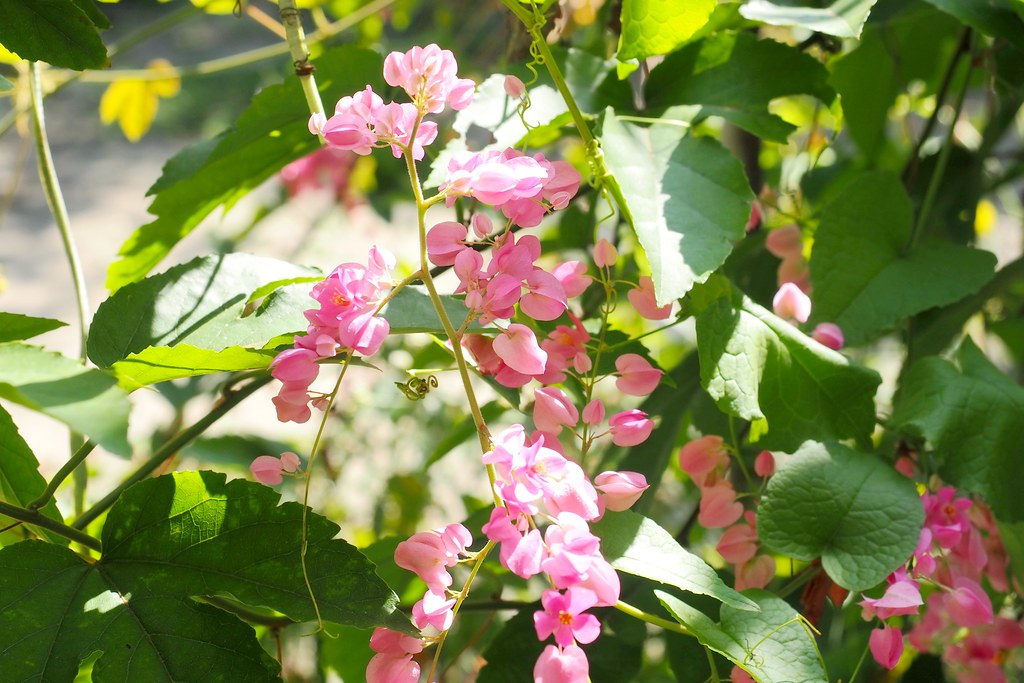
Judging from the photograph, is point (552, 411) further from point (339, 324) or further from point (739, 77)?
point (739, 77)

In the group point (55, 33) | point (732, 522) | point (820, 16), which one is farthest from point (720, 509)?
point (55, 33)

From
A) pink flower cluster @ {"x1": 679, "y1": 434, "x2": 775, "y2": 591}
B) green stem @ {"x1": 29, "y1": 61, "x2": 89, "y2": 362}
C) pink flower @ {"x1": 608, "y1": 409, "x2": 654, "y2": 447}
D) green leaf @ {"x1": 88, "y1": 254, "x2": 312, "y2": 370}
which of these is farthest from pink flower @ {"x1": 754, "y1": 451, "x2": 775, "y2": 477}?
green stem @ {"x1": 29, "y1": 61, "x2": 89, "y2": 362}

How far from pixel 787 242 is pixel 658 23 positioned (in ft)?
0.49

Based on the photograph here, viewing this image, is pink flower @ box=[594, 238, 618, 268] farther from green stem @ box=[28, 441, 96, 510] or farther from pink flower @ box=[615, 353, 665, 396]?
green stem @ box=[28, 441, 96, 510]

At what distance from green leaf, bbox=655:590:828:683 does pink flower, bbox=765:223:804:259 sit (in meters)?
0.20

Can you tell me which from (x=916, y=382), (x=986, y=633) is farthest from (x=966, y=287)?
(x=986, y=633)

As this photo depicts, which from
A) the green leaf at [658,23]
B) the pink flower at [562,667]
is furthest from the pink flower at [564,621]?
the green leaf at [658,23]

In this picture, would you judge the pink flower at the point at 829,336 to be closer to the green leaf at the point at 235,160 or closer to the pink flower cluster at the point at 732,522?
the pink flower cluster at the point at 732,522

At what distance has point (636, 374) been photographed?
1.20 ft

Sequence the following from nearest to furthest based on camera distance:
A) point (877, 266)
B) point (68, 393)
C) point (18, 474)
A: point (68, 393) < point (18, 474) < point (877, 266)

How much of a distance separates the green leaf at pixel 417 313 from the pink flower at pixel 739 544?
14 centimetres

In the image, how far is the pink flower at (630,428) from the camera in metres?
0.33

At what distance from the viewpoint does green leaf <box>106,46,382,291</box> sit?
1.48 feet

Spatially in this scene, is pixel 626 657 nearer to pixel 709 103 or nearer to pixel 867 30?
pixel 709 103
